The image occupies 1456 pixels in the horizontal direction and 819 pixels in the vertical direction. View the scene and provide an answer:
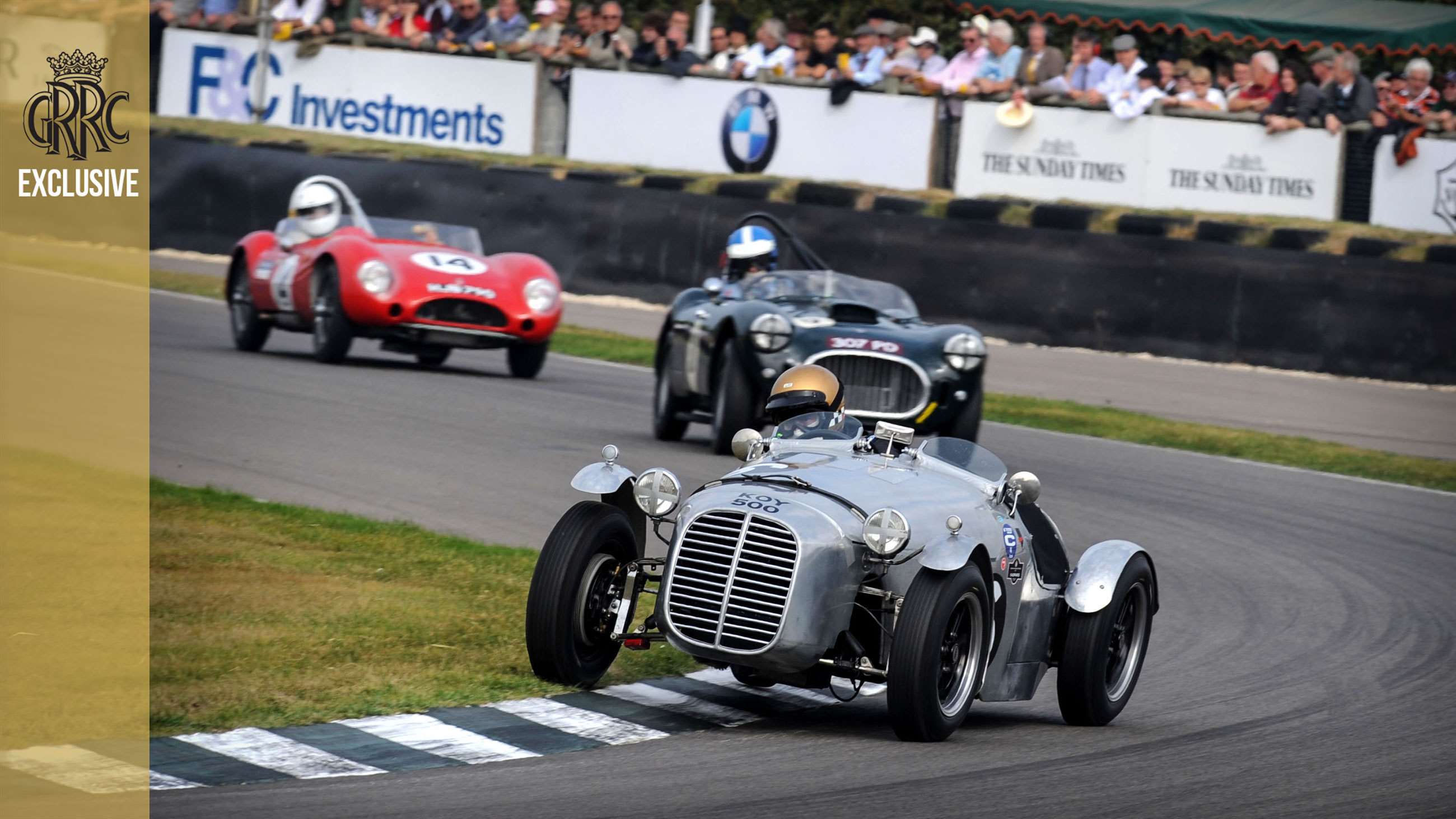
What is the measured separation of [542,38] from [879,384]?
11.4 metres

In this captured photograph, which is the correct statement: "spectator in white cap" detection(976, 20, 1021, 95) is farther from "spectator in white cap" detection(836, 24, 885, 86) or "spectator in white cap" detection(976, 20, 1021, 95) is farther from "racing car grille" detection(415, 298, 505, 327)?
"racing car grille" detection(415, 298, 505, 327)

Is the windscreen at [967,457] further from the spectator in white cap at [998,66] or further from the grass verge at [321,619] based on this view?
the spectator in white cap at [998,66]

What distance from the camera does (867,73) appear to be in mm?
20359

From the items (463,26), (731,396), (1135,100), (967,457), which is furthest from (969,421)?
(463,26)

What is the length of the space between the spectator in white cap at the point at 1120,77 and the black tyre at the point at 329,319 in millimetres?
7463

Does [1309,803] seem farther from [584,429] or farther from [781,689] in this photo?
[584,429]

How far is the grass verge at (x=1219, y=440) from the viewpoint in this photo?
14320 mm

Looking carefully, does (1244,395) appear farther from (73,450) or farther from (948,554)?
(948,554)

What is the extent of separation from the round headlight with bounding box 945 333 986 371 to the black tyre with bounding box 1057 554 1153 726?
16.3 ft

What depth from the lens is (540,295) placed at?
1517 cm

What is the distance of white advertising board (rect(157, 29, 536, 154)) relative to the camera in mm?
22359

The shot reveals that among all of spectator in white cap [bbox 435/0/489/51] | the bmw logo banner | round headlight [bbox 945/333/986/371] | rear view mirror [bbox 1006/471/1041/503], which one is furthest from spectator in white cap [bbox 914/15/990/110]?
rear view mirror [bbox 1006/471/1041/503]

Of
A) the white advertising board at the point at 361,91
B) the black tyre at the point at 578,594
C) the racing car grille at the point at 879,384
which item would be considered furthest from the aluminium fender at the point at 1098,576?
the white advertising board at the point at 361,91

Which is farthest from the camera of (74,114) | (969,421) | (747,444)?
(969,421)
